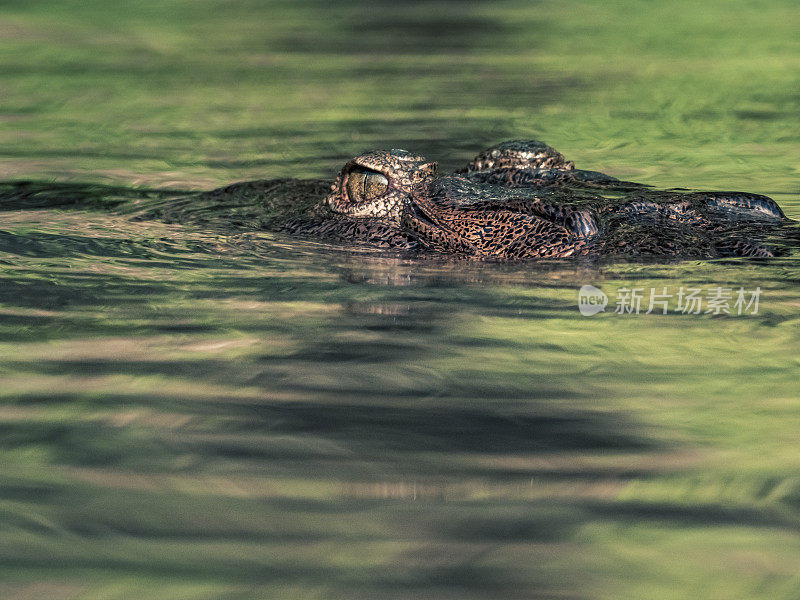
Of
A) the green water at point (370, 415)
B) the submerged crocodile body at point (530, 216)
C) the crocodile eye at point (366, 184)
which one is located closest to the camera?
the green water at point (370, 415)

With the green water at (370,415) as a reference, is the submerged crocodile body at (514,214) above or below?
above

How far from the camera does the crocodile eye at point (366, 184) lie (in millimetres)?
5953

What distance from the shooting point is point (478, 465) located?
3.19 meters

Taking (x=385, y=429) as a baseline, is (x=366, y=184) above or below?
above

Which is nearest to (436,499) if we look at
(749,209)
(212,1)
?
(749,209)

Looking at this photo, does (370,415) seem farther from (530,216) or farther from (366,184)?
(366,184)

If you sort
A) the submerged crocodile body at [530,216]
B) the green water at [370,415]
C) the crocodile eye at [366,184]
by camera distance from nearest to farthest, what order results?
the green water at [370,415]
the submerged crocodile body at [530,216]
the crocodile eye at [366,184]

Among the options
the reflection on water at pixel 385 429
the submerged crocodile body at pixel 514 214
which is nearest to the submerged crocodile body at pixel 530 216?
the submerged crocodile body at pixel 514 214

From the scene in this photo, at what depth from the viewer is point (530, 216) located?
541 cm

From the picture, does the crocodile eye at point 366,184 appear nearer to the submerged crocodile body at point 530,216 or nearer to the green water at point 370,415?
the submerged crocodile body at point 530,216

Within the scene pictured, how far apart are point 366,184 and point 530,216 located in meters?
1.05

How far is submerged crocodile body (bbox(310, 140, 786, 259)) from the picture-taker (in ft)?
17.7

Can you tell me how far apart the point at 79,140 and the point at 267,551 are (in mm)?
8146

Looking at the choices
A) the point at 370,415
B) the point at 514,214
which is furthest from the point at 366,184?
the point at 370,415
